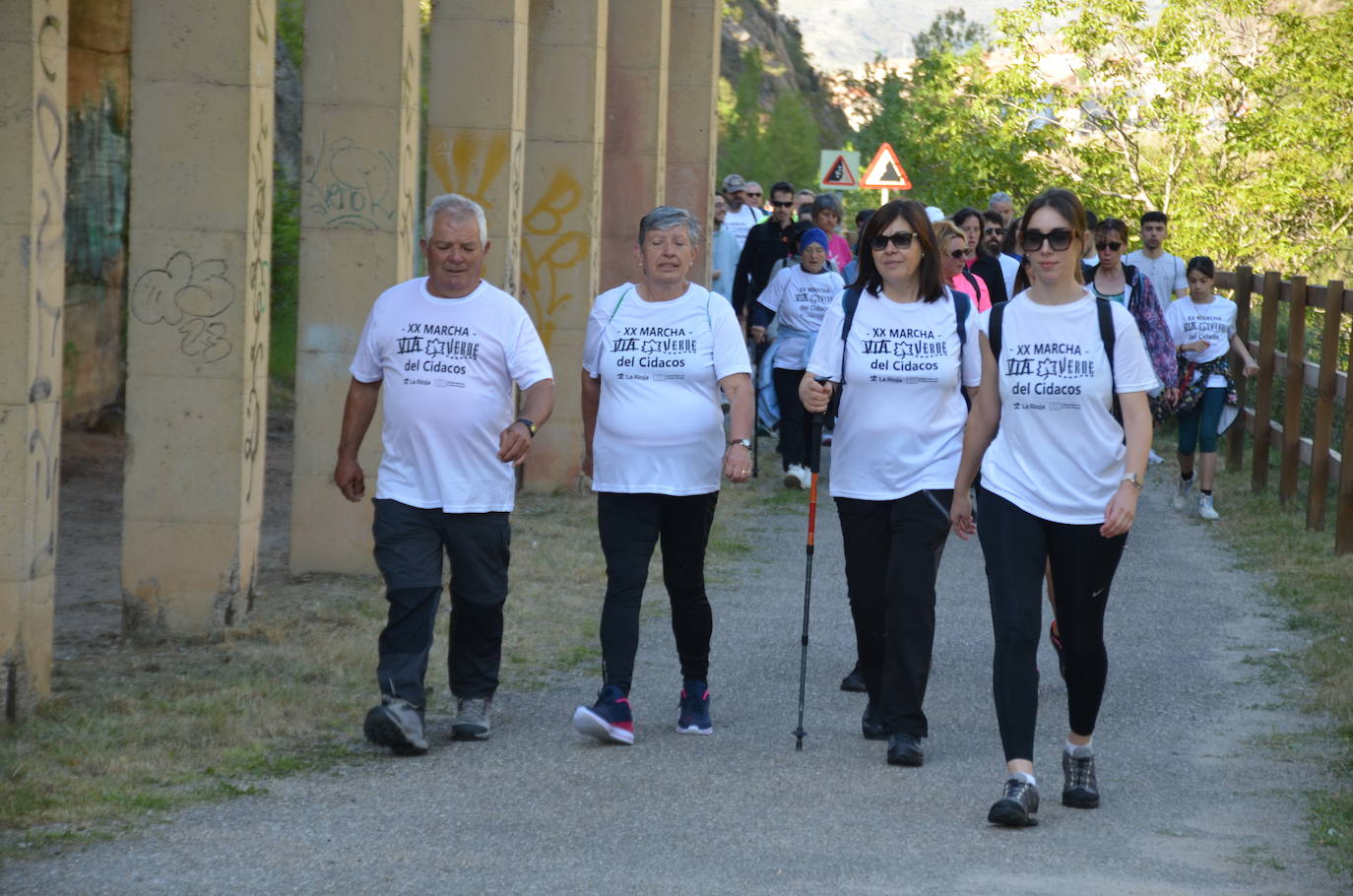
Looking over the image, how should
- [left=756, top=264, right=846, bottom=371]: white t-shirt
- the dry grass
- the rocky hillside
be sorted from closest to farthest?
the dry grass → [left=756, top=264, right=846, bottom=371]: white t-shirt → the rocky hillside

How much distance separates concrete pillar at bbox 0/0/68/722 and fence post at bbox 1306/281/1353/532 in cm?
914

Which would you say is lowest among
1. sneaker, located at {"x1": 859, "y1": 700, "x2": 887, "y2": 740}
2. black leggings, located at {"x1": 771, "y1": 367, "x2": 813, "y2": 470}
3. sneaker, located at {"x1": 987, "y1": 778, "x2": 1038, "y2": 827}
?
sneaker, located at {"x1": 859, "y1": 700, "x2": 887, "y2": 740}

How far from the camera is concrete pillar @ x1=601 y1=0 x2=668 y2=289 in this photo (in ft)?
61.9

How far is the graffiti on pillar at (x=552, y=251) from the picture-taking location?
1560 centimetres

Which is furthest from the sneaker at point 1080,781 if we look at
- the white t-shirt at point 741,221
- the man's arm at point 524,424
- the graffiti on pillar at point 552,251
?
the white t-shirt at point 741,221

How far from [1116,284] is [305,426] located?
4541mm

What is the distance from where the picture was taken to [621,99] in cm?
1903

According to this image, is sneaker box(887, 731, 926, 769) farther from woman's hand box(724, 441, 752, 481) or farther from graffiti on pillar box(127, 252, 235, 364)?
graffiti on pillar box(127, 252, 235, 364)

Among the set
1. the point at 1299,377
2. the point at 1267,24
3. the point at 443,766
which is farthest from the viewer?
the point at 1267,24

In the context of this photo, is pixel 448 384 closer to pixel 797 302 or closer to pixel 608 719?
pixel 608 719

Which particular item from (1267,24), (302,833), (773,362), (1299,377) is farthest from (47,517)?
(1267,24)

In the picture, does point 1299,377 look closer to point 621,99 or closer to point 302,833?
point 621,99

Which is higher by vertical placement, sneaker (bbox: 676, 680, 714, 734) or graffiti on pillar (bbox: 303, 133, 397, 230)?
graffiti on pillar (bbox: 303, 133, 397, 230)

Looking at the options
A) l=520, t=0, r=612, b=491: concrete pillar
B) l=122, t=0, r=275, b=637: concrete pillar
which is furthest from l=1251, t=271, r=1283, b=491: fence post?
l=122, t=0, r=275, b=637: concrete pillar
